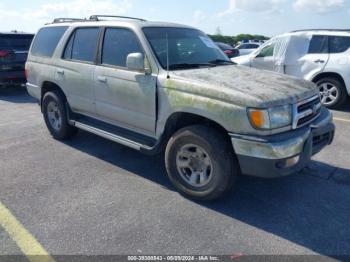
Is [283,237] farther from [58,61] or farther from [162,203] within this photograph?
[58,61]

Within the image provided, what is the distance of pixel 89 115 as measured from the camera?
5109 millimetres

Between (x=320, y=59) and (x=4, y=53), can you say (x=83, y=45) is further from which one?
(x=4, y=53)

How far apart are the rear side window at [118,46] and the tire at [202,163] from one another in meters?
1.29

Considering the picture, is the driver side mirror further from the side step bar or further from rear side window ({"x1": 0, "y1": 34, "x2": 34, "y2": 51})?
rear side window ({"x1": 0, "y1": 34, "x2": 34, "y2": 51})

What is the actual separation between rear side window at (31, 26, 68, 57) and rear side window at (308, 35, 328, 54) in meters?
5.76

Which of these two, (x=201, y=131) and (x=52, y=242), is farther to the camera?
(x=201, y=131)

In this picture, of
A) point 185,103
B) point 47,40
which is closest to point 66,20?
point 47,40

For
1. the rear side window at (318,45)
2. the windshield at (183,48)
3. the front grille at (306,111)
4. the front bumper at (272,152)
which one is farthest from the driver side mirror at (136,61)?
the rear side window at (318,45)

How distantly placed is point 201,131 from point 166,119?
53 centimetres

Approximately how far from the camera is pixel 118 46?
4453 mm

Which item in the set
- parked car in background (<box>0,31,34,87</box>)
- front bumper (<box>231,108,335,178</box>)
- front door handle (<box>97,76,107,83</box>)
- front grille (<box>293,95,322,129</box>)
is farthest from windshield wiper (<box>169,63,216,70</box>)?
parked car in background (<box>0,31,34,87</box>)

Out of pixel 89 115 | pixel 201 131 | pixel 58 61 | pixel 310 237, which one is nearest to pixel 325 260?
pixel 310 237

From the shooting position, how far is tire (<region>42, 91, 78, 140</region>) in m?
5.47

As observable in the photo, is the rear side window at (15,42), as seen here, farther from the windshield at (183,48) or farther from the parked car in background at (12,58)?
the windshield at (183,48)
